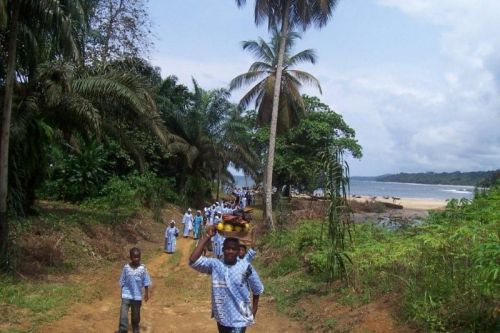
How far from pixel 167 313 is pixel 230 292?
5525mm

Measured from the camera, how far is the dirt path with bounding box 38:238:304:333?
8.18 m

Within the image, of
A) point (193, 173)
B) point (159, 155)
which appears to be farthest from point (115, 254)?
point (193, 173)

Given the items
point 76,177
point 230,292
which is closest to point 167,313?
point 230,292

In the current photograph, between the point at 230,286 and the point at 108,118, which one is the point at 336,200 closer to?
the point at 230,286

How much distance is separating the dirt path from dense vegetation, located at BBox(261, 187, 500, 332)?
2.33ft

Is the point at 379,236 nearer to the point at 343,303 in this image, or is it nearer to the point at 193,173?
the point at 343,303

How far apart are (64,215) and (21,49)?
6.74 metres

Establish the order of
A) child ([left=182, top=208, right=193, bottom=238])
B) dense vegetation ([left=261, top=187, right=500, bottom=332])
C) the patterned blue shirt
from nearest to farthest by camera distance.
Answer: the patterned blue shirt < dense vegetation ([left=261, top=187, right=500, bottom=332]) < child ([left=182, top=208, right=193, bottom=238])

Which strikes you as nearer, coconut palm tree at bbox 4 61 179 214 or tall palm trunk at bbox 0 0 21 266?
tall palm trunk at bbox 0 0 21 266

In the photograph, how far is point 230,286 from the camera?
14.5ft

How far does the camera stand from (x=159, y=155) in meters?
29.9

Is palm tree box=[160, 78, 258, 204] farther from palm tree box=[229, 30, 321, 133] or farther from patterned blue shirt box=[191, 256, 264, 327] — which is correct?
patterned blue shirt box=[191, 256, 264, 327]

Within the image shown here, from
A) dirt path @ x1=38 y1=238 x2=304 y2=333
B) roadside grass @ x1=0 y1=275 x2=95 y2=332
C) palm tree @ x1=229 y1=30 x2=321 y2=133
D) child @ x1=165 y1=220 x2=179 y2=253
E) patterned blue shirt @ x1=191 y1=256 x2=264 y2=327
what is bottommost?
dirt path @ x1=38 y1=238 x2=304 y2=333

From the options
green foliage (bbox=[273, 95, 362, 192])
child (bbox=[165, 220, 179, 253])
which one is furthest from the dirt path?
green foliage (bbox=[273, 95, 362, 192])
